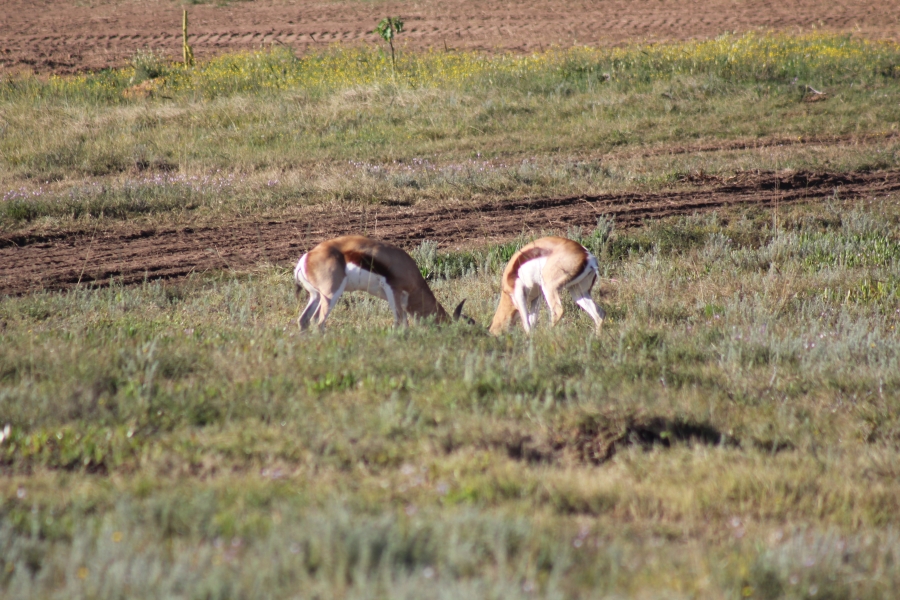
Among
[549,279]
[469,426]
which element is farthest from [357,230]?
[469,426]

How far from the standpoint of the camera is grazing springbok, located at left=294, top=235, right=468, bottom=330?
7.54m

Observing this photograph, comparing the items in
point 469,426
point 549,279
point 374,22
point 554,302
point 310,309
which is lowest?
point 469,426

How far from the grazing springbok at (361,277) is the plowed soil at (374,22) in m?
21.3

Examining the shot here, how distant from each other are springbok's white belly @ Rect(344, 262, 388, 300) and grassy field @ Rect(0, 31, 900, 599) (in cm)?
61

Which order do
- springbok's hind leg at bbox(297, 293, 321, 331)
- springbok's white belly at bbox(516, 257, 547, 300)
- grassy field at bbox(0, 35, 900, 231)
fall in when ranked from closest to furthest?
springbok's hind leg at bbox(297, 293, 321, 331)
springbok's white belly at bbox(516, 257, 547, 300)
grassy field at bbox(0, 35, 900, 231)

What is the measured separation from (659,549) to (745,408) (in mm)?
2101

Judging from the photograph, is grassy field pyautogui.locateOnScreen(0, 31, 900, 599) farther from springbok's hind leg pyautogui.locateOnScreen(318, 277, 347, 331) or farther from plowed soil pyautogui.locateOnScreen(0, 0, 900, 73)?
plowed soil pyautogui.locateOnScreen(0, 0, 900, 73)

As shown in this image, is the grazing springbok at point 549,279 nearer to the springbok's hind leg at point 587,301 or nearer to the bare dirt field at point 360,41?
the springbok's hind leg at point 587,301

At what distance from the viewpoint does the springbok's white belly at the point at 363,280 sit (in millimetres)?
7621

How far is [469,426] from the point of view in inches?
180

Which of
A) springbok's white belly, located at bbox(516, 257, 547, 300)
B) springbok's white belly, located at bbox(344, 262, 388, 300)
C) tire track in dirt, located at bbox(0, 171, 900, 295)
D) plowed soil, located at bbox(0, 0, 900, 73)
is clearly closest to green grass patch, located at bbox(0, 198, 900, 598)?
springbok's white belly, located at bbox(344, 262, 388, 300)

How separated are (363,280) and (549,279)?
185cm

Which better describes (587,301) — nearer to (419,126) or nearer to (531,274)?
(531,274)

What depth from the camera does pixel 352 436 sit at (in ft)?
14.3
